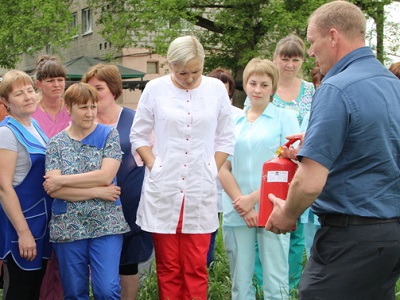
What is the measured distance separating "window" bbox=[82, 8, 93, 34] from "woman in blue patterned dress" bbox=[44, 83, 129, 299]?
112 ft

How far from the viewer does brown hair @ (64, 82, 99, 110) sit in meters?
4.74

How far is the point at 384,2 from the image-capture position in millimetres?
25969

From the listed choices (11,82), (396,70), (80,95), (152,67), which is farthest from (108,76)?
(152,67)

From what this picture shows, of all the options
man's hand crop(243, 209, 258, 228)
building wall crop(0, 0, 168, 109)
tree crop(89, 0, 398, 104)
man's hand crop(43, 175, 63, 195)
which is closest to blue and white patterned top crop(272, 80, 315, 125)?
man's hand crop(243, 209, 258, 228)

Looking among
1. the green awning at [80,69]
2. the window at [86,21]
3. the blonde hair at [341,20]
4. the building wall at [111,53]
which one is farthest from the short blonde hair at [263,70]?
the window at [86,21]

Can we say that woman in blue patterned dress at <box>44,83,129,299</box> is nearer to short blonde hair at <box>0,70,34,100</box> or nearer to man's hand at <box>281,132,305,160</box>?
short blonde hair at <box>0,70,34,100</box>

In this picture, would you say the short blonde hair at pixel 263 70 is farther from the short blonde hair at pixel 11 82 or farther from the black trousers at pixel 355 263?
the black trousers at pixel 355 263

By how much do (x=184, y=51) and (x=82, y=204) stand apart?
47.1 inches

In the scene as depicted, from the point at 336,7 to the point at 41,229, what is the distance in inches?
100

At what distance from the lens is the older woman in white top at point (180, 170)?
15.7ft

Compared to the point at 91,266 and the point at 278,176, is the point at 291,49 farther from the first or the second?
the point at 91,266

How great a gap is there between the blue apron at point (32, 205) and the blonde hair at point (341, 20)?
224 cm

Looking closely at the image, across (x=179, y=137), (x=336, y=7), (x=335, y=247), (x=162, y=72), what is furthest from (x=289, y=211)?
(x=162, y=72)

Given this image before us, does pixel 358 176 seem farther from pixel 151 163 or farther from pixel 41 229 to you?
pixel 41 229
